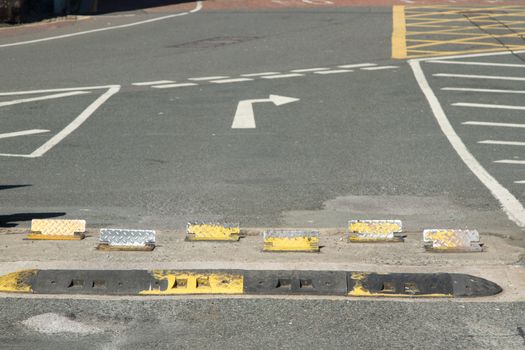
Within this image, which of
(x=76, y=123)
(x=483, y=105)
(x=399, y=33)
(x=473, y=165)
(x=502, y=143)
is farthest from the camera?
(x=399, y=33)

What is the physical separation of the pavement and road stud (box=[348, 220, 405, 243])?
0.61 feet

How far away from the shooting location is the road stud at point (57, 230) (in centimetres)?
1040

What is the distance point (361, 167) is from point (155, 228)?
422 cm

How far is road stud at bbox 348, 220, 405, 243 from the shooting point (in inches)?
403

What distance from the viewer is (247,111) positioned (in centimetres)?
1889

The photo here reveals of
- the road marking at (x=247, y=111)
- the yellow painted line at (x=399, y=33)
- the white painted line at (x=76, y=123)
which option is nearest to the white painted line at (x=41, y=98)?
the white painted line at (x=76, y=123)

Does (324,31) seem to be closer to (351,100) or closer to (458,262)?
(351,100)

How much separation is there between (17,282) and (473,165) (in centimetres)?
755

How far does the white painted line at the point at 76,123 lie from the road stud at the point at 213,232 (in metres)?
5.78

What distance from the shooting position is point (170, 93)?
68.2 ft

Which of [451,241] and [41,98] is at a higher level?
[451,241]

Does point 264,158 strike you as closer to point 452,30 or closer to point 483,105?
point 483,105

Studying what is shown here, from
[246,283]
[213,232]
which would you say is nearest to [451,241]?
[246,283]

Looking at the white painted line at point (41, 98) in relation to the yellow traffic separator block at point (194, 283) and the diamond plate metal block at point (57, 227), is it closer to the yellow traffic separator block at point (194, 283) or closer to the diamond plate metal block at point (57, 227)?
the diamond plate metal block at point (57, 227)
